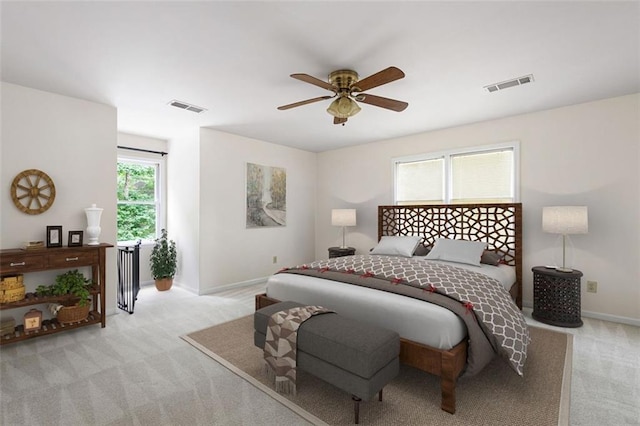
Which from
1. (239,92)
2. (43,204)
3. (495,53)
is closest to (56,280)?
(43,204)

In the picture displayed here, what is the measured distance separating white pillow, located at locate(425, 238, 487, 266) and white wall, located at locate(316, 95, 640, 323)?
72 cm

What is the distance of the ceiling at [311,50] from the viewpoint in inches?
76.5

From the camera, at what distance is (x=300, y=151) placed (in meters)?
6.05

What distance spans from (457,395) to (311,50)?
272 cm

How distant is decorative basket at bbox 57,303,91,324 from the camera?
308cm

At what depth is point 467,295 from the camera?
2.31 meters

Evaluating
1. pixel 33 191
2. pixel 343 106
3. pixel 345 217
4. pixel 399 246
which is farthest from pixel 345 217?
pixel 33 191

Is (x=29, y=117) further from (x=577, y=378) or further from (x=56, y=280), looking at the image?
(x=577, y=378)

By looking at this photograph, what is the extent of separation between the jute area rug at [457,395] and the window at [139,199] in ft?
10.9

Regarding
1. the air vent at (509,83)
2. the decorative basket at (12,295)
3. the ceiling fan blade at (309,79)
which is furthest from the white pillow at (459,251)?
the decorative basket at (12,295)

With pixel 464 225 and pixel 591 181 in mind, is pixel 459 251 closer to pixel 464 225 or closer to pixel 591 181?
pixel 464 225

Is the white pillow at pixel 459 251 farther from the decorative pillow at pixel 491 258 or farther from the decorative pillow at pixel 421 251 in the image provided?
the decorative pillow at pixel 421 251

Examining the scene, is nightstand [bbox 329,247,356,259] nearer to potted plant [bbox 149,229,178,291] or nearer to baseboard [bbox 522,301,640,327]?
potted plant [bbox 149,229,178,291]

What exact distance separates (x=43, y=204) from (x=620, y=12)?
513 cm
